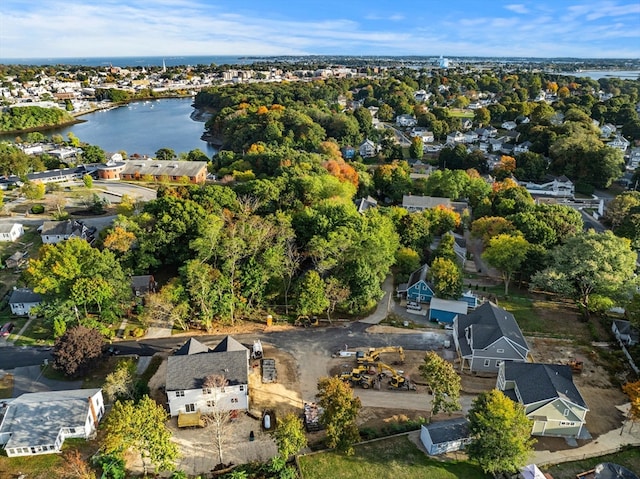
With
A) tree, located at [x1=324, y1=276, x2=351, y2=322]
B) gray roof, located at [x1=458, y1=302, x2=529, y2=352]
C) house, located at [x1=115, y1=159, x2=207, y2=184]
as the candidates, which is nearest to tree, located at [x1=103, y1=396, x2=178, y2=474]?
tree, located at [x1=324, y1=276, x2=351, y2=322]

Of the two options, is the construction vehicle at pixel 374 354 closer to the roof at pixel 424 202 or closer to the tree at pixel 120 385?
the tree at pixel 120 385

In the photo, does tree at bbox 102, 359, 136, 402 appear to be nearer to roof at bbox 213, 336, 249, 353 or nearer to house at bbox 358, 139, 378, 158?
roof at bbox 213, 336, 249, 353

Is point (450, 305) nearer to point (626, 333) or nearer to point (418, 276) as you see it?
point (418, 276)

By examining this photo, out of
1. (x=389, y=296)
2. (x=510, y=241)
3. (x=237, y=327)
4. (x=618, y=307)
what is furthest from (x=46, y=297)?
(x=618, y=307)

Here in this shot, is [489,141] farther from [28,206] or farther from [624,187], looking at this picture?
[28,206]

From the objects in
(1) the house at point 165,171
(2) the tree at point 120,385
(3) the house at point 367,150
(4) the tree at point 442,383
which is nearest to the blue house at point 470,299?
(4) the tree at point 442,383
